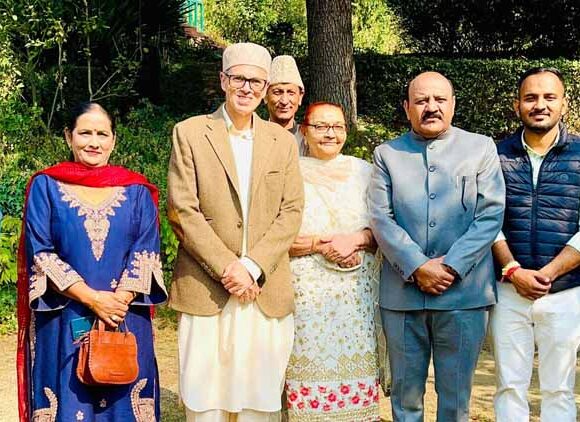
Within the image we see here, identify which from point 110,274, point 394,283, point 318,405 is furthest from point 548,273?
point 110,274

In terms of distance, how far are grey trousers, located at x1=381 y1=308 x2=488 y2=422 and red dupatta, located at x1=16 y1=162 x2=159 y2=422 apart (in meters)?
1.35

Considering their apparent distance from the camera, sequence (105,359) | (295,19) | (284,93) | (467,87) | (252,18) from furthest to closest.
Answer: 1. (252,18)
2. (295,19)
3. (467,87)
4. (284,93)
5. (105,359)

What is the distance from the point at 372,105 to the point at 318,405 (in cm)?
977

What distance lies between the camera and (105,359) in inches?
137

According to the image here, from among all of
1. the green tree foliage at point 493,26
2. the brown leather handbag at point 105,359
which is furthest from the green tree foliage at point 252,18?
the brown leather handbag at point 105,359

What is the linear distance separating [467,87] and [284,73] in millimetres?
8786

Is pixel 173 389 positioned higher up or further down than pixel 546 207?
further down

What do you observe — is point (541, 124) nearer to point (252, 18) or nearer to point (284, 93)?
point (284, 93)

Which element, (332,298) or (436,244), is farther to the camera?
(332,298)

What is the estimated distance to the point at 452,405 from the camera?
12.8 feet

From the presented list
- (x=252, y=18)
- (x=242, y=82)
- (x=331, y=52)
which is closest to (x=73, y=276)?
(x=242, y=82)

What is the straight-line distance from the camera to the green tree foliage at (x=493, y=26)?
1383cm

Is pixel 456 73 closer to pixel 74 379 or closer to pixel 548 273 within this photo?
pixel 548 273

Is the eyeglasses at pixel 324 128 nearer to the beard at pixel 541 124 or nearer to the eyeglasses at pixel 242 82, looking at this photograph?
the eyeglasses at pixel 242 82
